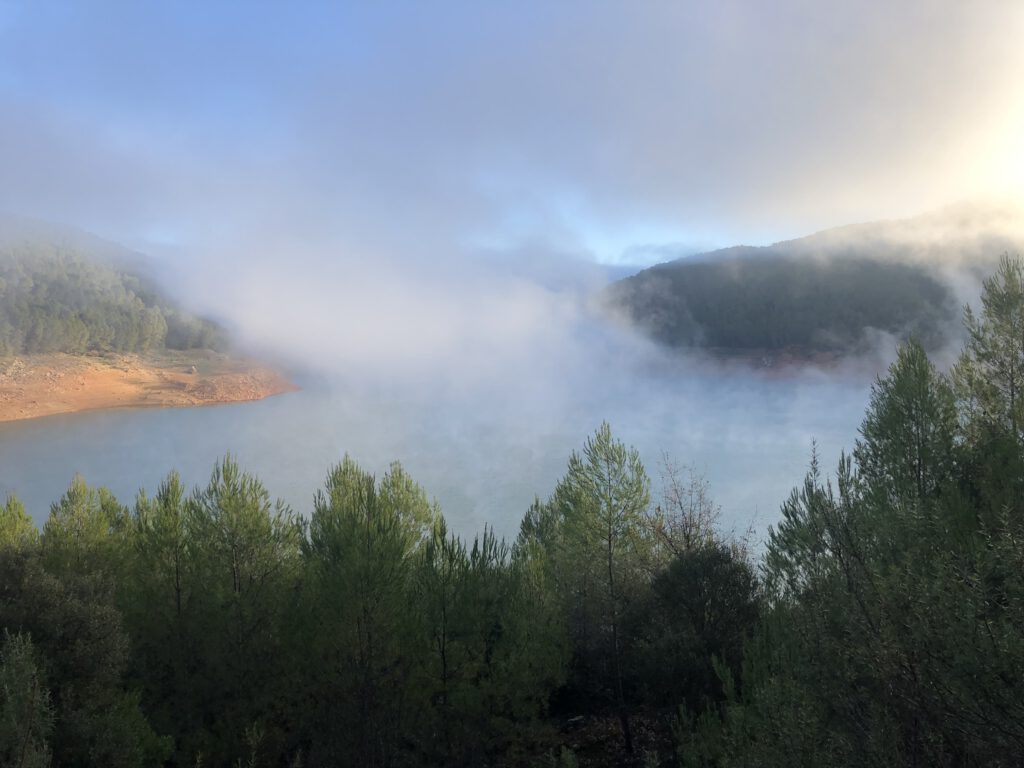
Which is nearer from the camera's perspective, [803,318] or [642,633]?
[642,633]

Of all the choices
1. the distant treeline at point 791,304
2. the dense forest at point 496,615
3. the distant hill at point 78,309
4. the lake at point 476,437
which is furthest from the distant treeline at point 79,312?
the distant treeline at point 791,304

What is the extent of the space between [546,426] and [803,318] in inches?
1641

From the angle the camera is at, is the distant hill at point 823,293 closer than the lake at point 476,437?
No

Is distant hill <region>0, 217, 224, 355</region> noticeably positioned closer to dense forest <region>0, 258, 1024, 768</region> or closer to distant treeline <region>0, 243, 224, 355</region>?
distant treeline <region>0, 243, 224, 355</region>

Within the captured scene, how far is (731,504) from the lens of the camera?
1355 inches

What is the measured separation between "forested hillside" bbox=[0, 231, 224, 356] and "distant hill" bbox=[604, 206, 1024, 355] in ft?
237

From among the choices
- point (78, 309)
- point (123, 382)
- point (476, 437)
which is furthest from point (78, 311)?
point (476, 437)

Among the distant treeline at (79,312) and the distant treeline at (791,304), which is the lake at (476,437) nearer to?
the distant treeline at (791,304)

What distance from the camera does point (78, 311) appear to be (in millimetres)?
73562

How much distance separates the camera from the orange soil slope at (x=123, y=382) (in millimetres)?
60406

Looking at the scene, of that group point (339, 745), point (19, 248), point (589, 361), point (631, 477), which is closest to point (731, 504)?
point (631, 477)

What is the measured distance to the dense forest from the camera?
7480 millimetres

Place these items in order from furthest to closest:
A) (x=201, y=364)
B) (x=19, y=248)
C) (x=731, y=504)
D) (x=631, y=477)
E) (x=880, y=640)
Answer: (x=19, y=248) < (x=201, y=364) < (x=731, y=504) < (x=631, y=477) < (x=880, y=640)

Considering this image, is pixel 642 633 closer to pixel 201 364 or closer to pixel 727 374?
pixel 727 374
